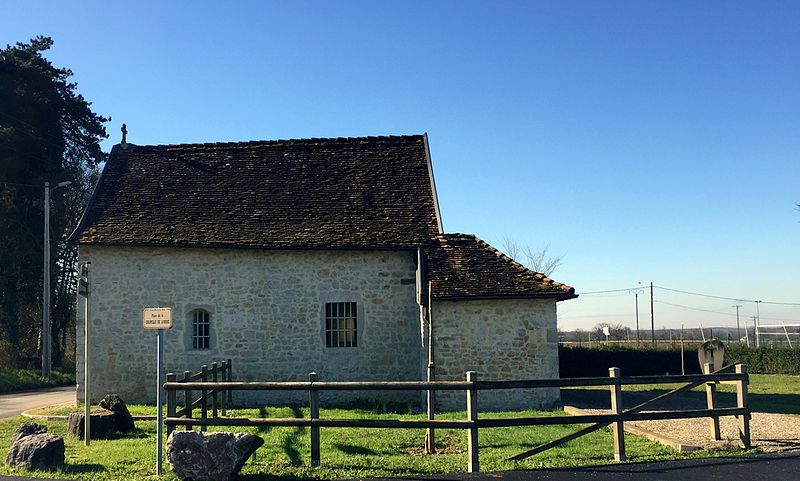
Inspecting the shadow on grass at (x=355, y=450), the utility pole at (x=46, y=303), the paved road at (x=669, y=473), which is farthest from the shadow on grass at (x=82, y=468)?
the utility pole at (x=46, y=303)

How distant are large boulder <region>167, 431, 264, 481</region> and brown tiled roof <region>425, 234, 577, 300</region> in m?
7.78

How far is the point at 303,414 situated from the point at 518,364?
505cm

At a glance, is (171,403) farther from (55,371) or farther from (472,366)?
(55,371)

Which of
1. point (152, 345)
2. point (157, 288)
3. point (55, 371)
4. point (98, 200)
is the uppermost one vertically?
point (98, 200)

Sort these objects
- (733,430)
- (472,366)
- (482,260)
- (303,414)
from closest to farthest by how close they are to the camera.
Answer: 1. (733,430)
2. (303,414)
3. (472,366)
4. (482,260)

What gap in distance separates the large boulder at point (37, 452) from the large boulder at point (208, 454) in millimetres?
1951

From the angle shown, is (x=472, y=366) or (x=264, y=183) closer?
(x=472, y=366)

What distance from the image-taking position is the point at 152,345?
17.1 meters

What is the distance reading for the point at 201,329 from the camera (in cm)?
1736

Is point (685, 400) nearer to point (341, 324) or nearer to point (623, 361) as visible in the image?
point (341, 324)

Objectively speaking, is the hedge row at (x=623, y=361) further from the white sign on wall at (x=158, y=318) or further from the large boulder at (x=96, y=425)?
the white sign on wall at (x=158, y=318)

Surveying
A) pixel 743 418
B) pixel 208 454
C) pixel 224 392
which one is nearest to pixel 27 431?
pixel 208 454

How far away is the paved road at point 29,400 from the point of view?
1725 cm

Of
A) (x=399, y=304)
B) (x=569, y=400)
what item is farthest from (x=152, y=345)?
(x=569, y=400)
